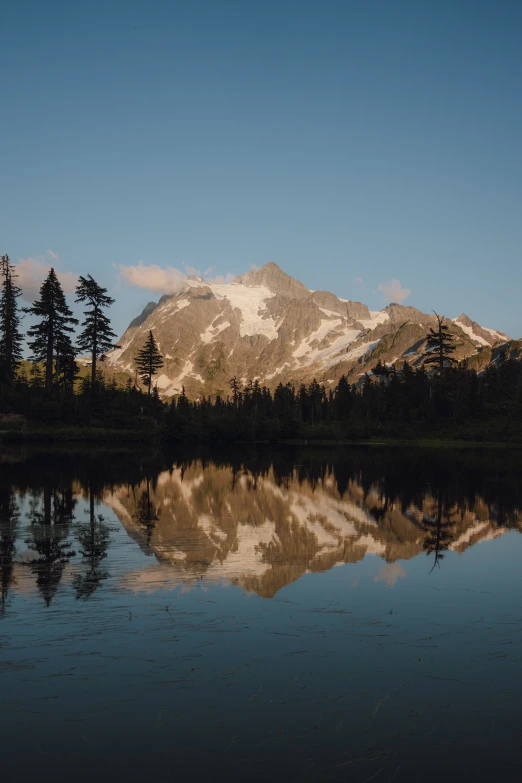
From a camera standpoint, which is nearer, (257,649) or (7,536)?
(257,649)

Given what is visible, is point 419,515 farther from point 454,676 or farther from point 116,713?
point 116,713

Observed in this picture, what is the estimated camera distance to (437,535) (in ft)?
80.7

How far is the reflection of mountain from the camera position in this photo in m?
18.6

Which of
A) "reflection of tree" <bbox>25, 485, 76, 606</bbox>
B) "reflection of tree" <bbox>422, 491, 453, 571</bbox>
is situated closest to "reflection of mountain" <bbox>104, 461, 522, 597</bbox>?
"reflection of tree" <bbox>422, 491, 453, 571</bbox>

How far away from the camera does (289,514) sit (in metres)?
29.2

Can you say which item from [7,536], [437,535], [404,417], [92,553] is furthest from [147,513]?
[404,417]

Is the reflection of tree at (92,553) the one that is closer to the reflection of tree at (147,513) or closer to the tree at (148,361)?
the reflection of tree at (147,513)

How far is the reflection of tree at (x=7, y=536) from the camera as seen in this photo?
50.8 feet

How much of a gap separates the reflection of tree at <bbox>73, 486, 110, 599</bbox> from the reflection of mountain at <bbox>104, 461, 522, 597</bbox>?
125 centimetres

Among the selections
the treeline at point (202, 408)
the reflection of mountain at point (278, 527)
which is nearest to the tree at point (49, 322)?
the treeline at point (202, 408)

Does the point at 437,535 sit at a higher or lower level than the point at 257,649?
lower

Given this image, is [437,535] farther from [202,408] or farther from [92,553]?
[202,408]

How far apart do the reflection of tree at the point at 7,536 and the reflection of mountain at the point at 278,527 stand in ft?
14.0

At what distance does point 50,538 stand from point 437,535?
15034 mm
